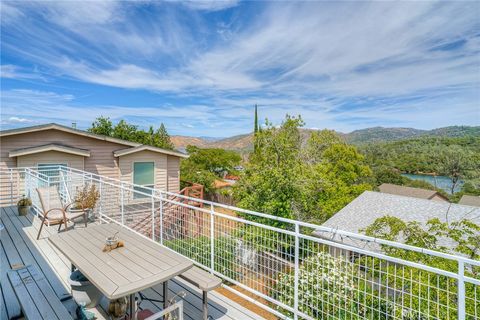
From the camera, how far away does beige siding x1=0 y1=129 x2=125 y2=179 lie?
28.6 ft

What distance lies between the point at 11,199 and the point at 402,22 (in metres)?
20.1

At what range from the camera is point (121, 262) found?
87.0 inches

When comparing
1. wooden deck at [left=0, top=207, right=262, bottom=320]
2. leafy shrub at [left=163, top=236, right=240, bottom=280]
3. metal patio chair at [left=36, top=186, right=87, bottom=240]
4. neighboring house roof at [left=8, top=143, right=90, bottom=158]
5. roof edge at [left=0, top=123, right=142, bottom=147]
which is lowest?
wooden deck at [left=0, top=207, right=262, bottom=320]

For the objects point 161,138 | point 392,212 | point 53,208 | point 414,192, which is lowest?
point 414,192

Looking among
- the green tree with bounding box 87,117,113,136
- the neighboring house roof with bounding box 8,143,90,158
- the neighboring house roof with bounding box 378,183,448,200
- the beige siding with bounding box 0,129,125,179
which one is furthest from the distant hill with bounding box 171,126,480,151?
the green tree with bounding box 87,117,113,136

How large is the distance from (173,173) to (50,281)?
9.22 metres

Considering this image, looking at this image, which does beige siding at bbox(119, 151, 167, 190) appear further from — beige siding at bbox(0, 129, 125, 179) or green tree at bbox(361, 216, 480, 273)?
green tree at bbox(361, 216, 480, 273)

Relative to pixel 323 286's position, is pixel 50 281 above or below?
below

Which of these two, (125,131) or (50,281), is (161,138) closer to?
(125,131)

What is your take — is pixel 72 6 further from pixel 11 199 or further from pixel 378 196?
pixel 378 196

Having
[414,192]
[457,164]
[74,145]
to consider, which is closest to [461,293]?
[74,145]

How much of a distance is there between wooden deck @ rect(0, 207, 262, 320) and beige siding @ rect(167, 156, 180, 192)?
22.2ft

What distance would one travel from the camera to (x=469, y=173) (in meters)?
38.1

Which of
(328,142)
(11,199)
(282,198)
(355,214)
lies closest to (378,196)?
(355,214)
